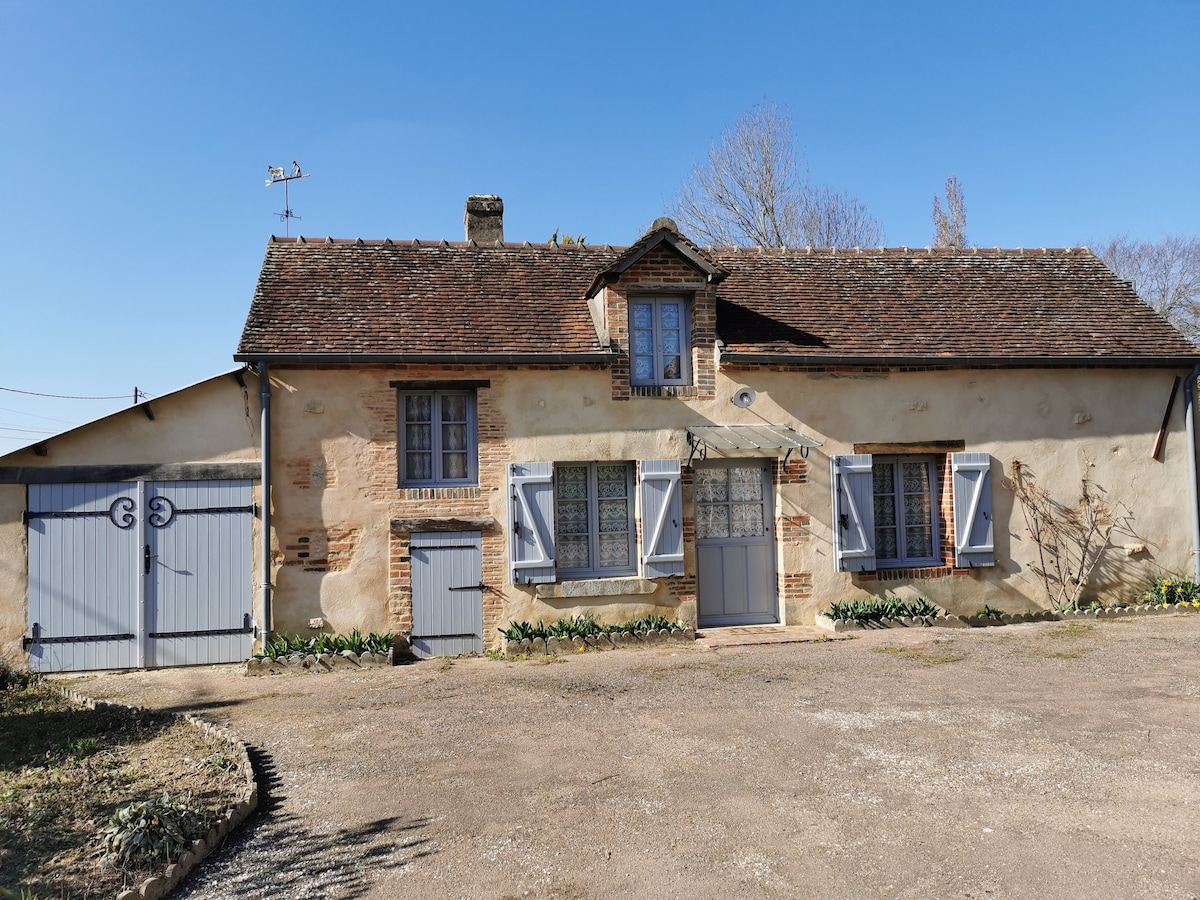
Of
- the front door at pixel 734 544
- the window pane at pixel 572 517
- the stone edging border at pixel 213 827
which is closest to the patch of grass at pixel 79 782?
the stone edging border at pixel 213 827

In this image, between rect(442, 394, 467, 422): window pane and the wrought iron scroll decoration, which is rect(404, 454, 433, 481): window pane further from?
the wrought iron scroll decoration

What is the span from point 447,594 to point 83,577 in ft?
12.1

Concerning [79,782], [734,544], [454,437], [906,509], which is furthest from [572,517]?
[79,782]

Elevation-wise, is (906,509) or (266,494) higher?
(266,494)

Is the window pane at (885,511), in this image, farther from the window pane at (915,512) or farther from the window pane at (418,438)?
the window pane at (418,438)

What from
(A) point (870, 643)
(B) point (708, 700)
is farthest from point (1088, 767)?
(A) point (870, 643)

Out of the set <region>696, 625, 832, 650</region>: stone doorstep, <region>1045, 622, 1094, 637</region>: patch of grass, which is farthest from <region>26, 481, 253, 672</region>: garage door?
<region>1045, 622, 1094, 637</region>: patch of grass

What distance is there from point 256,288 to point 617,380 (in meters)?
4.36

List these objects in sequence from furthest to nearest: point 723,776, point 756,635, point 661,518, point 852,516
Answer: point 852,516
point 661,518
point 756,635
point 723,776

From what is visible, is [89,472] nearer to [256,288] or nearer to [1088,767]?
[256,288]

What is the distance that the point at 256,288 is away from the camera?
9922mm

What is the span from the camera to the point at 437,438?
9.58 metres

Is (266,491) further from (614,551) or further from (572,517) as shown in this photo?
(614,551)

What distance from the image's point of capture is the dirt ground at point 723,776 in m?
3.92
